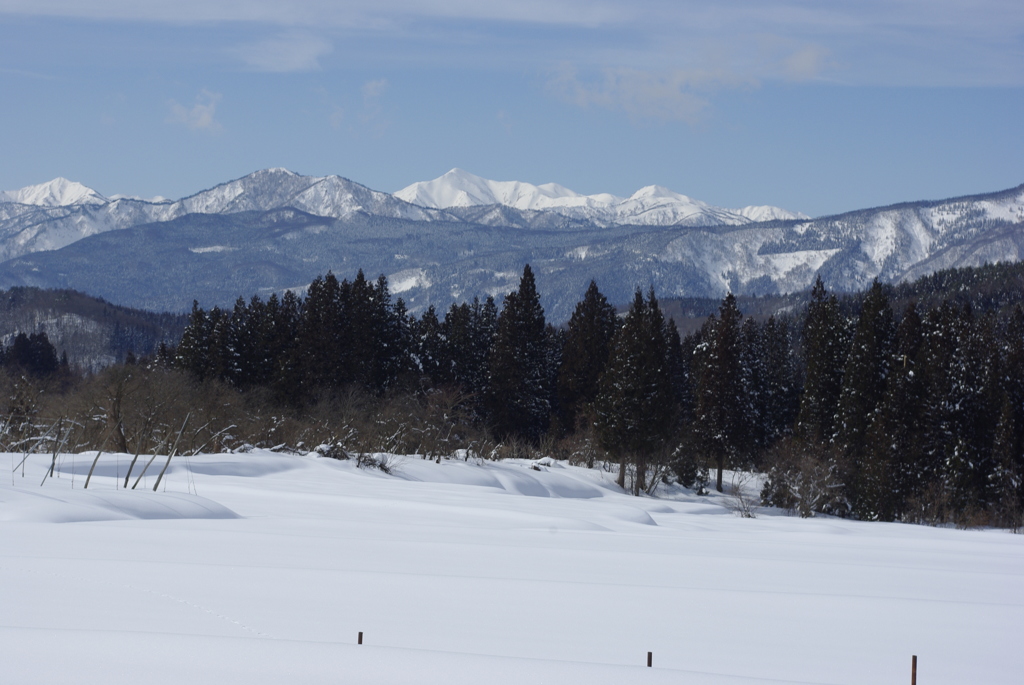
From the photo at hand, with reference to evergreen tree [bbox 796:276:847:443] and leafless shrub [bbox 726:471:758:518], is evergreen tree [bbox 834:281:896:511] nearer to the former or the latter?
evergreen tree [bbox 796:276:847:443]

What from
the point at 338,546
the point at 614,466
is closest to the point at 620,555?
the point at 338,546

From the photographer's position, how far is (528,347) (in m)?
57.9

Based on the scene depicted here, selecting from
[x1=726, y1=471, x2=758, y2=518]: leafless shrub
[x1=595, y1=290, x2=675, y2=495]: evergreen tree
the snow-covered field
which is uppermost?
[x1=595, y1=290, x2=675, y2=495]: evergreen tree

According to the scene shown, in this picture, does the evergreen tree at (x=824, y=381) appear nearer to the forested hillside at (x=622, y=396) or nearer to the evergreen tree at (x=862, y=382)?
the forested hillside at (x=622, y=396)

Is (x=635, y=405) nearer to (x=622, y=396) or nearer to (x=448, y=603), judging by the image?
(x=622, y=396)

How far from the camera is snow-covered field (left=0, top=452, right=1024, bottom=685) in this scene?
499 cm

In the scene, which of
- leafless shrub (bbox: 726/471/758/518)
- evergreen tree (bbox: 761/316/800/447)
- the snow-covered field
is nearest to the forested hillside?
evergreen tree (bbox: 761/316/800/447)

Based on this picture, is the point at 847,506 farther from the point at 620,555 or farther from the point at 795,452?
the point at 620,555

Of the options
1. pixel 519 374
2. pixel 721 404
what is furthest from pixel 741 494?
pixel 519 374

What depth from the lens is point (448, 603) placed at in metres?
7.16

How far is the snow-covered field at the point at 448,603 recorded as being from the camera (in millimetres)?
4988

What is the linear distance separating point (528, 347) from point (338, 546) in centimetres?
4827

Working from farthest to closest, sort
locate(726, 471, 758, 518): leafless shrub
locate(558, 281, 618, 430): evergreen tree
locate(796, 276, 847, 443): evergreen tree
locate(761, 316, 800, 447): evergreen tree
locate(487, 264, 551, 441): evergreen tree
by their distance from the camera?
1. locate(761, 316, 800, 447): evergreen tree
2. locate(558, 281, 618, 430): evergreen tree
3. locate(487, 264, 551, 441): evergreen tree
4. locate(796, 276, 847, 443): evergreen tree
5. locate(726, 471, 758, 518): leafless shrub

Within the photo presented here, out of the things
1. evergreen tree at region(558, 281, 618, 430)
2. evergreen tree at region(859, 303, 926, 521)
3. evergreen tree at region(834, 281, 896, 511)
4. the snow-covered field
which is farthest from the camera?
evergreen tree at region(558, 281, 618, 430)
